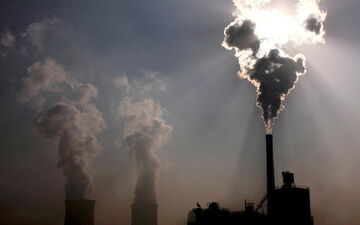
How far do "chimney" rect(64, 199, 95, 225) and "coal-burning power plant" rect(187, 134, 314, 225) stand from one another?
12920 millimetres

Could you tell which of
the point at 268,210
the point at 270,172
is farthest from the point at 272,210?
the point at 270,172

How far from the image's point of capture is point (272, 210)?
4066 cm

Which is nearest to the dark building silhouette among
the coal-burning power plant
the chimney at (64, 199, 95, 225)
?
the coal-burning power plant

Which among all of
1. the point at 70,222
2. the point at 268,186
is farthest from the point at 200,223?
the point at 70,222

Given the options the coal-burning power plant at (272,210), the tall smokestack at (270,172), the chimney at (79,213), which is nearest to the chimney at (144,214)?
the chimney at (79,213)

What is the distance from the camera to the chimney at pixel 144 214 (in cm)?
5853

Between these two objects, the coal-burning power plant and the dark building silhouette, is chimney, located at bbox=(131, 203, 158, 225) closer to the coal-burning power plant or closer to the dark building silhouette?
the coal-burning power plant

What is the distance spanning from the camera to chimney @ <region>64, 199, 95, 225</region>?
160ft

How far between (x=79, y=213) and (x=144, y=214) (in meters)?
13.0

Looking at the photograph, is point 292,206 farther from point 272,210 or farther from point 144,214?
point 144,214

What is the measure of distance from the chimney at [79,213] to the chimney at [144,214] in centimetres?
972

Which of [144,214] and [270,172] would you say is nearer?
[270,172]

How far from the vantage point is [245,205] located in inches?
1758

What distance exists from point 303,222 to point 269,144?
8.48 m
